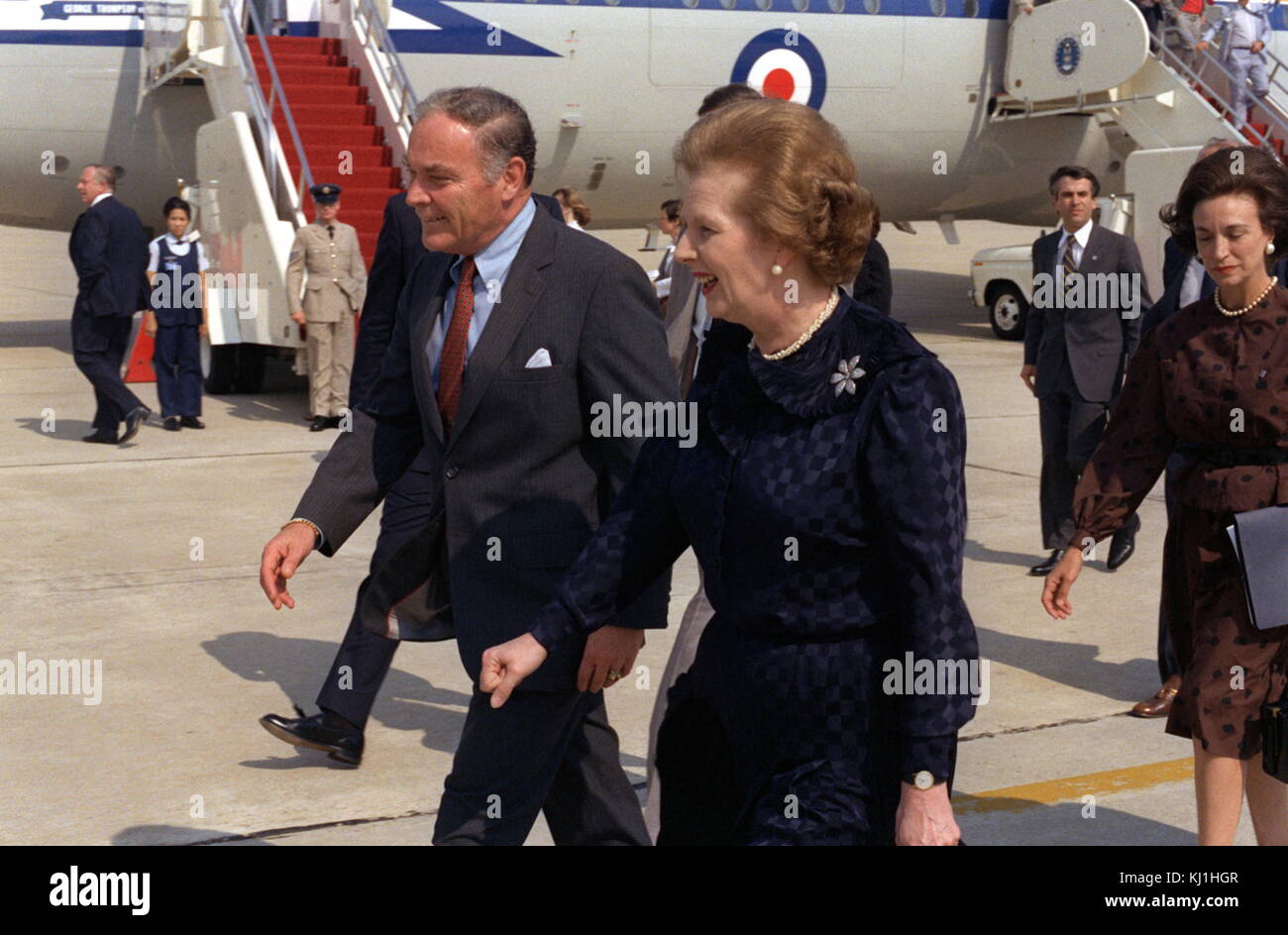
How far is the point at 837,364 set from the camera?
8.18 feet

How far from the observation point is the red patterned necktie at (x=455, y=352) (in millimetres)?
3416

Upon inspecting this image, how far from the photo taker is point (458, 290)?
11.4ft

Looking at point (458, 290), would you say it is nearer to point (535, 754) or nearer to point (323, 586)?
point (535, 754)

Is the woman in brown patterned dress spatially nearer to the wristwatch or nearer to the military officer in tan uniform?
the wristwatch

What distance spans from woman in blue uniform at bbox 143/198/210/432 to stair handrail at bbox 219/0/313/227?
1.03m

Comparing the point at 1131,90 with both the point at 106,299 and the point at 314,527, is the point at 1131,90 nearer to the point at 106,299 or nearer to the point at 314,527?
the point at 106,299

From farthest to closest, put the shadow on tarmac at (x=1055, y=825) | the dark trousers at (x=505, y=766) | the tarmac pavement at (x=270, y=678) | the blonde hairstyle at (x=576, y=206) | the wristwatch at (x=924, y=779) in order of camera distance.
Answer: the blonde hairstyle at (x=576, y=206), the tarmac pavement at (x=270, y=678), the shadow on tarmac at (x=1055, y=825), the dark trousers at (x=505, y=766), the wristwatch at (x=924, y=779)

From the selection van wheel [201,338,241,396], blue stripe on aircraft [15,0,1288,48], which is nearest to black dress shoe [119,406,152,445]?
van wheel [201,338,241,396]

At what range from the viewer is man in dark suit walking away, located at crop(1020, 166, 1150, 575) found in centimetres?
776

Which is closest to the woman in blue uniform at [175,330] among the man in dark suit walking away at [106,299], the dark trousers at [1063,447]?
the man in dark suit walking away at [106,299]

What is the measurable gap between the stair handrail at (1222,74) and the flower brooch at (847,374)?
16329 millimetres

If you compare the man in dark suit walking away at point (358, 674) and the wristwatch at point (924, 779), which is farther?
the man in dark suit walking away at point (358, 674)

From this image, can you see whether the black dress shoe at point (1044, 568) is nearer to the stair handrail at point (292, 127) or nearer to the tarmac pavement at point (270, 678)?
the tarmac pavement at point (270, 678)
